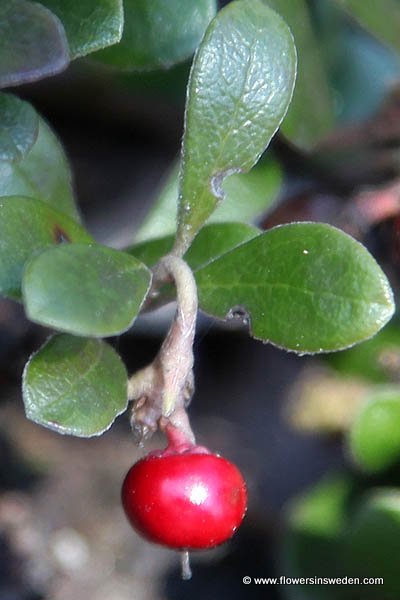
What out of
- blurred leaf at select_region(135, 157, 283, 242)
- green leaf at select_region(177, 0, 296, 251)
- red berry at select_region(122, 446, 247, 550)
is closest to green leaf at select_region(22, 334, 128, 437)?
red berry at select_region(122, 446, 247, 550)

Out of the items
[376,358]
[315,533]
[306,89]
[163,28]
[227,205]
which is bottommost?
[315,533]

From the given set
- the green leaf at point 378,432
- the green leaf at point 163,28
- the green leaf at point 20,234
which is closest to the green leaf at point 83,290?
the green leaf at point 20,234

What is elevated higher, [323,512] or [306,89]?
[306,89]

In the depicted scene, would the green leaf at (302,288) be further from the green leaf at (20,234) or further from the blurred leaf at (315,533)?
the blurred leaf at (315,533)

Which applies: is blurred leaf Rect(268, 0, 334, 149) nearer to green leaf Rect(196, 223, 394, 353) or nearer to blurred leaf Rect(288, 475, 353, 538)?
green leaf Rect(196, 223, 394, 353)

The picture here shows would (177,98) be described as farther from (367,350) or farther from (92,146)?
(367,350)

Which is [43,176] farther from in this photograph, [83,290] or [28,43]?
[83,290]

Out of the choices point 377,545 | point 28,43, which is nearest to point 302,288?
point 28,43
